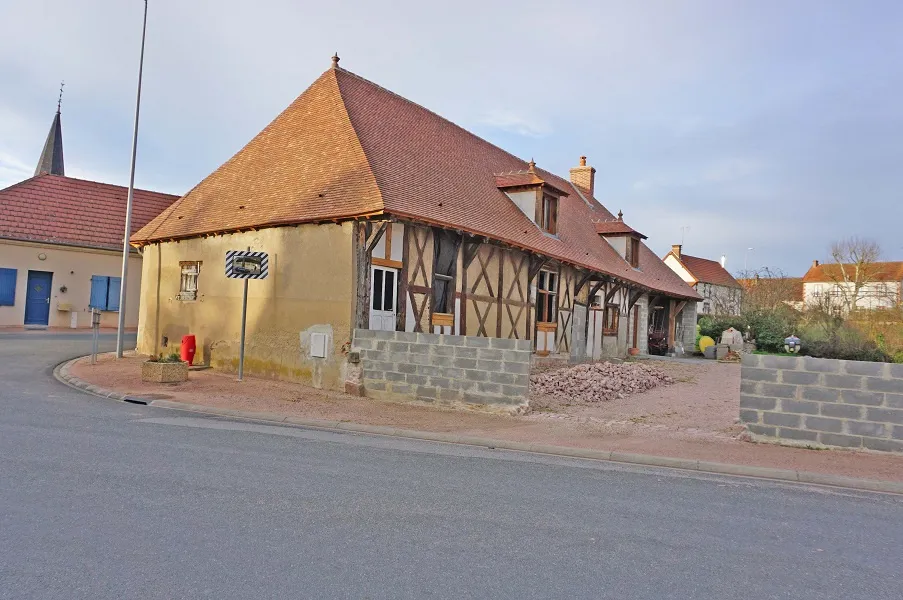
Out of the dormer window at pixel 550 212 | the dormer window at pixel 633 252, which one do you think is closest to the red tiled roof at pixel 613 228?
the dormer window at pixel 633 252

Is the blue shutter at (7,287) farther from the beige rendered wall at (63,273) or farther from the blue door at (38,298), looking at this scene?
the blue door at (38,298)

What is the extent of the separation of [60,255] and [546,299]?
56.0ft

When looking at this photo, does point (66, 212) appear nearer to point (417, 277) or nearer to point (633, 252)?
point (417, 277)

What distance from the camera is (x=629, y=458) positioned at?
7.68m

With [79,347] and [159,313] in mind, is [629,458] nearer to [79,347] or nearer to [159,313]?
[159,313]

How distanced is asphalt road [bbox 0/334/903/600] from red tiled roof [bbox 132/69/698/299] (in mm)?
5846

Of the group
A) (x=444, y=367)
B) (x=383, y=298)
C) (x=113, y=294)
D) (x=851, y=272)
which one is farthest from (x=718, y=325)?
(x=113, y=294)

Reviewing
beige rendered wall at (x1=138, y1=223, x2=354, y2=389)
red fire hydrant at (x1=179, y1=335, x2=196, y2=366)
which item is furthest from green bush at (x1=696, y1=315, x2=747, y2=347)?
red fire hydrant at (x1=179, y1=335, x2=196, y2=366)

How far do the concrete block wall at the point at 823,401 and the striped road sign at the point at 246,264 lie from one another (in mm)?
8679

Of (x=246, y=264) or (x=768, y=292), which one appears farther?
(x=768, y=292)

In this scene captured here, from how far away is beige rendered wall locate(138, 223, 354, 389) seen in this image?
466 inches

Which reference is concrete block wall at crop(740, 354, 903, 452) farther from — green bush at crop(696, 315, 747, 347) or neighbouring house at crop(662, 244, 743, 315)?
neighbouring house at crop(662, 244, 743, 315)

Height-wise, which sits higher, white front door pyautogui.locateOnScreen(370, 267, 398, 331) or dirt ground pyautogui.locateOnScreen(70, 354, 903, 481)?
white front door pyautogui.locateOnScreen(370, 267, 398, 331)

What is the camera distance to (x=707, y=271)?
60125mm
